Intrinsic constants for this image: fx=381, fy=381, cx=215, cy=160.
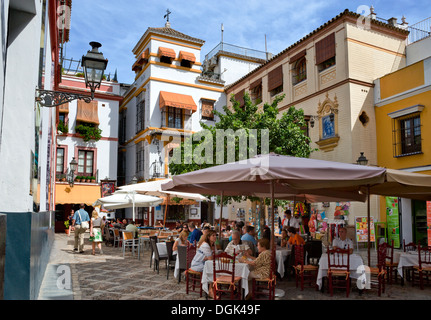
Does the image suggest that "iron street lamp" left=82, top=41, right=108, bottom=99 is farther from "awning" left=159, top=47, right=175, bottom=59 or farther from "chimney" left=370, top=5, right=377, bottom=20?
"awning" left=159, top=47, right=175, bottom=59

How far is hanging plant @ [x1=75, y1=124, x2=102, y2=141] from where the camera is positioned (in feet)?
90.0

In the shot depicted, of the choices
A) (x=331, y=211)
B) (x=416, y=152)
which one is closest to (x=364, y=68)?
(x=416, y=152)

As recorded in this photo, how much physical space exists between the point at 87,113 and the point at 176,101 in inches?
264

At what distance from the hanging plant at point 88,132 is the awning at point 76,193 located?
3617mm

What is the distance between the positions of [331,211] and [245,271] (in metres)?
12.1

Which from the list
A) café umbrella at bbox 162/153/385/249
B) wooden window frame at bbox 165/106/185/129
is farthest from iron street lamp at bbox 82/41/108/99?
wooden window frame at bbox 165/106/185/129

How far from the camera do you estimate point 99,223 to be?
1772 cm

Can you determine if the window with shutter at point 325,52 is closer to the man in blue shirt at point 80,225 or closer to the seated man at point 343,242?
the seated man at point 343,242

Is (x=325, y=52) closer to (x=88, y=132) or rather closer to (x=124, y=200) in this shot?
(x=124, y=200)

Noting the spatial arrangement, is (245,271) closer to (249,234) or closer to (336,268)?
(336,268)

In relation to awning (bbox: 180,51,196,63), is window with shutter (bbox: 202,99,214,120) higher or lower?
lower

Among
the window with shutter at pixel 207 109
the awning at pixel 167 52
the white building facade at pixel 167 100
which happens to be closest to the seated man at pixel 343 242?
the white building facade at pixel 167 100

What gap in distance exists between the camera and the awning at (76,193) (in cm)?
2527

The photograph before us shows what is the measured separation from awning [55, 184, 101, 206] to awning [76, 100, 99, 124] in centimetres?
488
